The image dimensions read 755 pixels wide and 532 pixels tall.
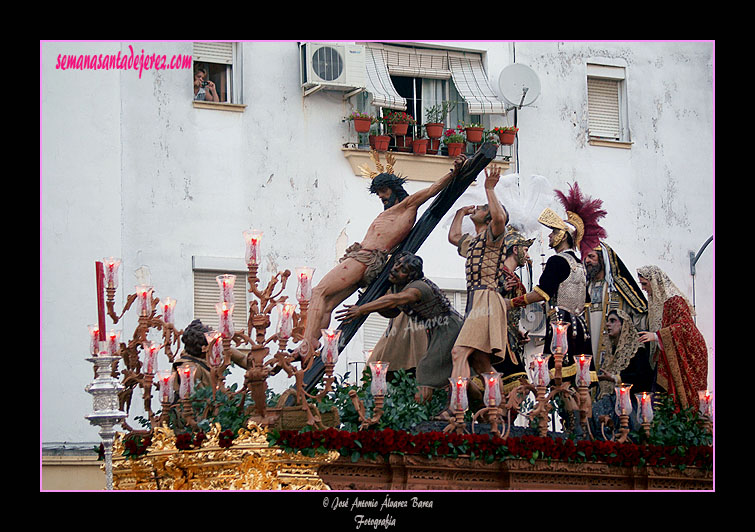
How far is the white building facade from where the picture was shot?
70.3 ft

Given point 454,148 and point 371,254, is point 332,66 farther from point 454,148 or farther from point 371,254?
point 371,254

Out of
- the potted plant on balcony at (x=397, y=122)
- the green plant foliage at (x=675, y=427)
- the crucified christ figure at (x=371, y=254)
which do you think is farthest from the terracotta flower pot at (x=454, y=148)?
the green plant foliage at (x=675, y=427)

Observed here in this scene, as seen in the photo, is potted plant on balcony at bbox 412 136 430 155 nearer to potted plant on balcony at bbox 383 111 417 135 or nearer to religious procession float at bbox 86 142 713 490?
potted plant on balcony at bbox 383 111 417 135

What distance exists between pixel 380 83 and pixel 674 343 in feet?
19.7

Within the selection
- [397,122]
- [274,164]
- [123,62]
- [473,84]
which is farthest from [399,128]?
[123,62]

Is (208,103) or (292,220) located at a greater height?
(208,103)

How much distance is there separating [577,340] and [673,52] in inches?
300

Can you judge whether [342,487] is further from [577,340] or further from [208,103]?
[208,103]

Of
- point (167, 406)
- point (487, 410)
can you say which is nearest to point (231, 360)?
point (167, 406)

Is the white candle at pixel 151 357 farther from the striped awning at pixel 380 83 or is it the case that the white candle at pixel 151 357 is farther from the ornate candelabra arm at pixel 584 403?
the striped awning at pixel 380 83

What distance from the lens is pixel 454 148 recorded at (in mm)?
23062

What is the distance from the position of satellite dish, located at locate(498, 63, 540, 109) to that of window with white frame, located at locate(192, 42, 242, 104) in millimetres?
3680

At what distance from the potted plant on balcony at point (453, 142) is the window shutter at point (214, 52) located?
3.04 meters

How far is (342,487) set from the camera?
A: 53.8 ft
